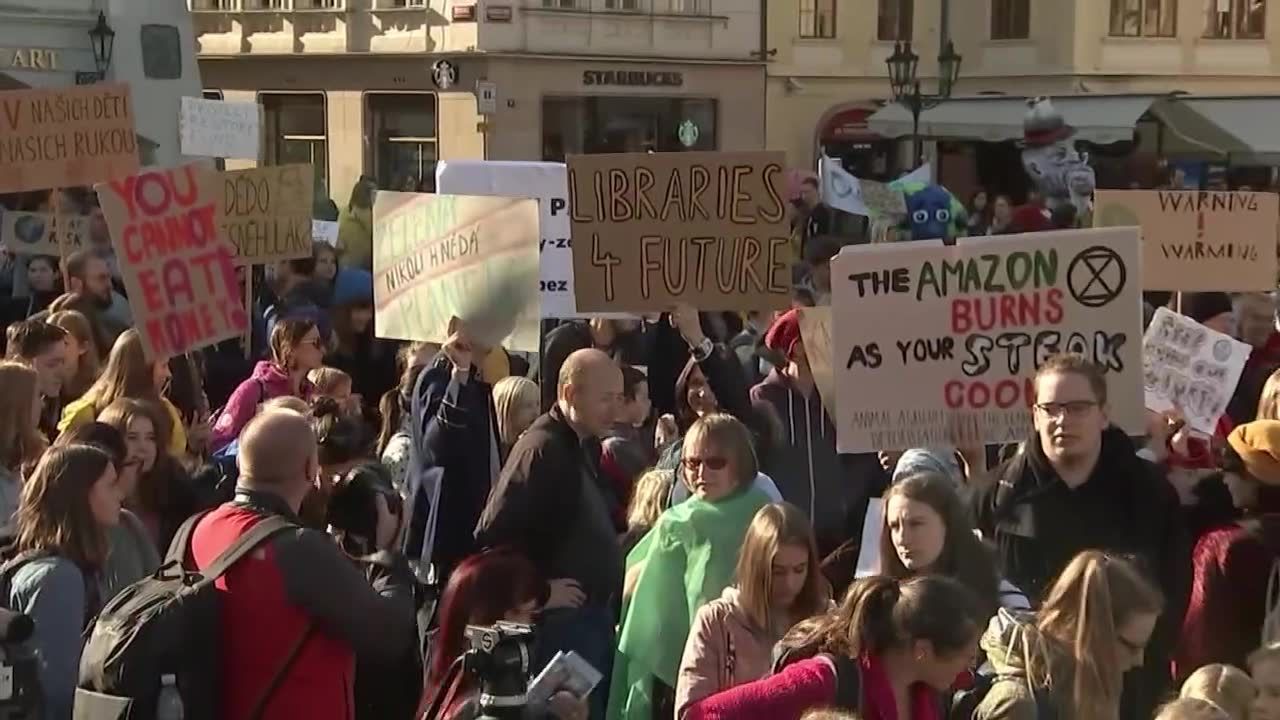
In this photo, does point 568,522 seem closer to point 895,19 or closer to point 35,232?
point 35,232

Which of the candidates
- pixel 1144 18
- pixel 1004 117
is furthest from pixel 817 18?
pixel 1004 117

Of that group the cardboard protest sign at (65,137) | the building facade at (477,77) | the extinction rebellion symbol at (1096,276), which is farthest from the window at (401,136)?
the extinction rebellion symbol at (1096,276)

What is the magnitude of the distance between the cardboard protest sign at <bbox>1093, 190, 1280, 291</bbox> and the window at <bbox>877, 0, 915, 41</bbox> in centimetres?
2746

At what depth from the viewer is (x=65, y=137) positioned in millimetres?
10914

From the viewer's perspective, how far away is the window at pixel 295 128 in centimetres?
3316

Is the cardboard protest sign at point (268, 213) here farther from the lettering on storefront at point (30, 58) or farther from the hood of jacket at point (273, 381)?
the lettering on storefront at point (30, 58)

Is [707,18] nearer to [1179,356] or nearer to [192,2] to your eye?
[192,2]

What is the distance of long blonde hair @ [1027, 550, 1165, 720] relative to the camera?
450cm

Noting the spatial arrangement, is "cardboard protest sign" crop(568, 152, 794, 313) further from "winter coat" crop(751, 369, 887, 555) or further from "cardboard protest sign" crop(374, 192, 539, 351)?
"winter coat" crop(751, 369, 887, 555)

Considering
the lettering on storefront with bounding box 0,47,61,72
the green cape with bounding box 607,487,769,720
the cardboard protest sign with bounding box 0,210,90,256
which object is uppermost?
the lettering on storefront with bounding box 0,47,61,72

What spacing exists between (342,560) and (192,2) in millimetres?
32271

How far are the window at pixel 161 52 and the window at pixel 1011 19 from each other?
18429 mm

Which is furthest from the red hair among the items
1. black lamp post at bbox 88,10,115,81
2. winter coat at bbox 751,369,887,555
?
black lamp post at bbox 88,10,115,81

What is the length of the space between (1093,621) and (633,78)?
2861cm
